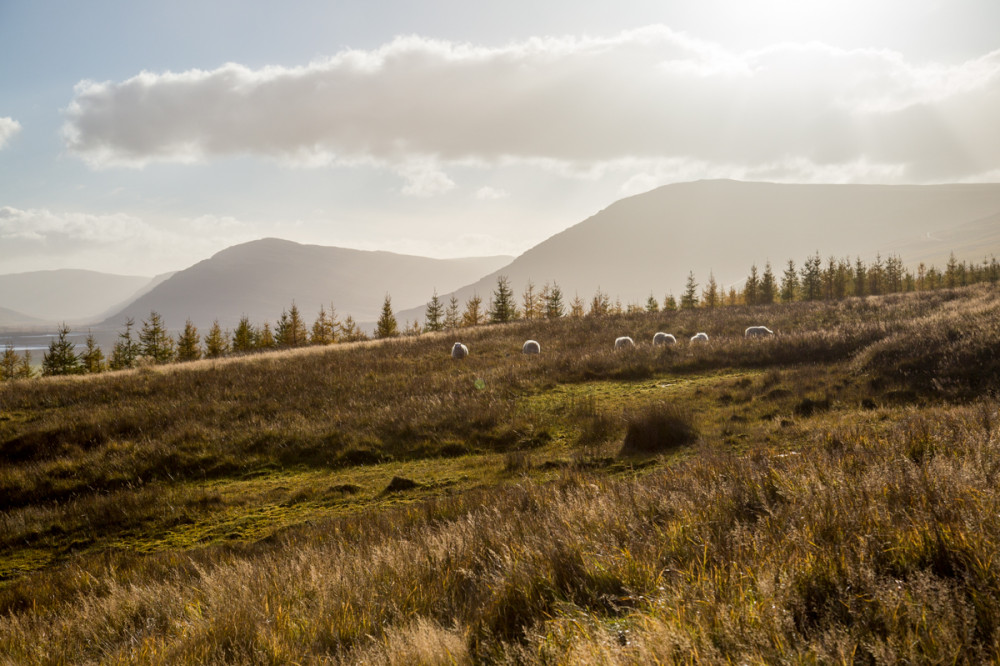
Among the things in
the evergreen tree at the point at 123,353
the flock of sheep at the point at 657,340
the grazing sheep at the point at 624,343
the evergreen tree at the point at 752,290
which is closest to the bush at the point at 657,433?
the flock of sheep at the point at 657,340

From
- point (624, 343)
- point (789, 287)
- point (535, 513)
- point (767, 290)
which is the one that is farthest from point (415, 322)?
point (789, 287)

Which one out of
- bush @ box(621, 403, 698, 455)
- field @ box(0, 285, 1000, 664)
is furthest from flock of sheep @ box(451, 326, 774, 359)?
bush @ box(621, 403, 698, 455)

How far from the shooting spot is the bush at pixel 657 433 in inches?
420

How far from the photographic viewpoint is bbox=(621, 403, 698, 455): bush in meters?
10.7

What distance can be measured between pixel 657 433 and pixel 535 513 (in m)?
5.71

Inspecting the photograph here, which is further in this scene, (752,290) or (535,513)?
(752,290)

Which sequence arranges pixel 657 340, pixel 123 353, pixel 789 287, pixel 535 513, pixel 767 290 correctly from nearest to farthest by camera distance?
pixel 535 513
pixel 657 340
pixel 123 353
pixel 767 290
pixel 789 287

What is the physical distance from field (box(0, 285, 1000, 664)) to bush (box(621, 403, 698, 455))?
0.07 m

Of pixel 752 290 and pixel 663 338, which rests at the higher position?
pixel 752 290

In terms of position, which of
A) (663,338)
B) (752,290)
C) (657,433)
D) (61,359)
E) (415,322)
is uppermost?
(752,290)

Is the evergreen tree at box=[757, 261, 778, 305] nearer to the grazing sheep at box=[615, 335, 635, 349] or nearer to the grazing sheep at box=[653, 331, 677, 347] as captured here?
the grazing sheep at box=[653, 331, 677, 347]

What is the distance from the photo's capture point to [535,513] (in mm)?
6027

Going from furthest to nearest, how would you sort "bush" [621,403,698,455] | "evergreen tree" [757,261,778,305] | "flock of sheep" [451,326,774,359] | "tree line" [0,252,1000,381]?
"evergreen tree" [757,261,778,305] < "tree line" [0,252,1000,381] < "flock of sheep" [451,326,774,359] < "bush" [621,403,698,455]

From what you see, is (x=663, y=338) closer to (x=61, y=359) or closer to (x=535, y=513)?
(x=535, y=513)
